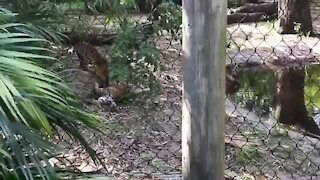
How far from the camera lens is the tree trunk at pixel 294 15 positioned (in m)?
3.75

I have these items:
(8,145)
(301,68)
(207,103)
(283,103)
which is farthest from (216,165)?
(301,68)

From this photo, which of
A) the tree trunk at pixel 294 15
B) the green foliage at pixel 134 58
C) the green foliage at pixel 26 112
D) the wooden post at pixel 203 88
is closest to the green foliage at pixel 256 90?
the green foliage at pixel 134 58

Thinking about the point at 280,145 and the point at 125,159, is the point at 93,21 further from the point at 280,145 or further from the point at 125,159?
the point at 280,145

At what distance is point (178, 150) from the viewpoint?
2.23 metres

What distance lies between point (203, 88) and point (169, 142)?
0.82 m

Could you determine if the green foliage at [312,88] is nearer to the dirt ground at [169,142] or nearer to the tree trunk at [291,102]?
the tree trunk at [291,102]

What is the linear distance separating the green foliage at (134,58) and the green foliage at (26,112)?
104 centimetres

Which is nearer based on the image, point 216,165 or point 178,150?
point 216,165

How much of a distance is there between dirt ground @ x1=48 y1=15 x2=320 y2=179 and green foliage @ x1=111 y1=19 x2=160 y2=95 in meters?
0.10

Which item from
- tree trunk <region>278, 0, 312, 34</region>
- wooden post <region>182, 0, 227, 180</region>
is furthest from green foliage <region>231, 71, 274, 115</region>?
wooden post <region>182, 0, 227, 180</region>

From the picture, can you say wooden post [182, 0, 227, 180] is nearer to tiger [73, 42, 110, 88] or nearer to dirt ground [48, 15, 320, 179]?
dirt ground [48, 15, 320, 179]

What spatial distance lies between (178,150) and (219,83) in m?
0.75

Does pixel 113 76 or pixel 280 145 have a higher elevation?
pixel 113 76

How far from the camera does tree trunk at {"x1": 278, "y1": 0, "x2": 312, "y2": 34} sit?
148 inches
